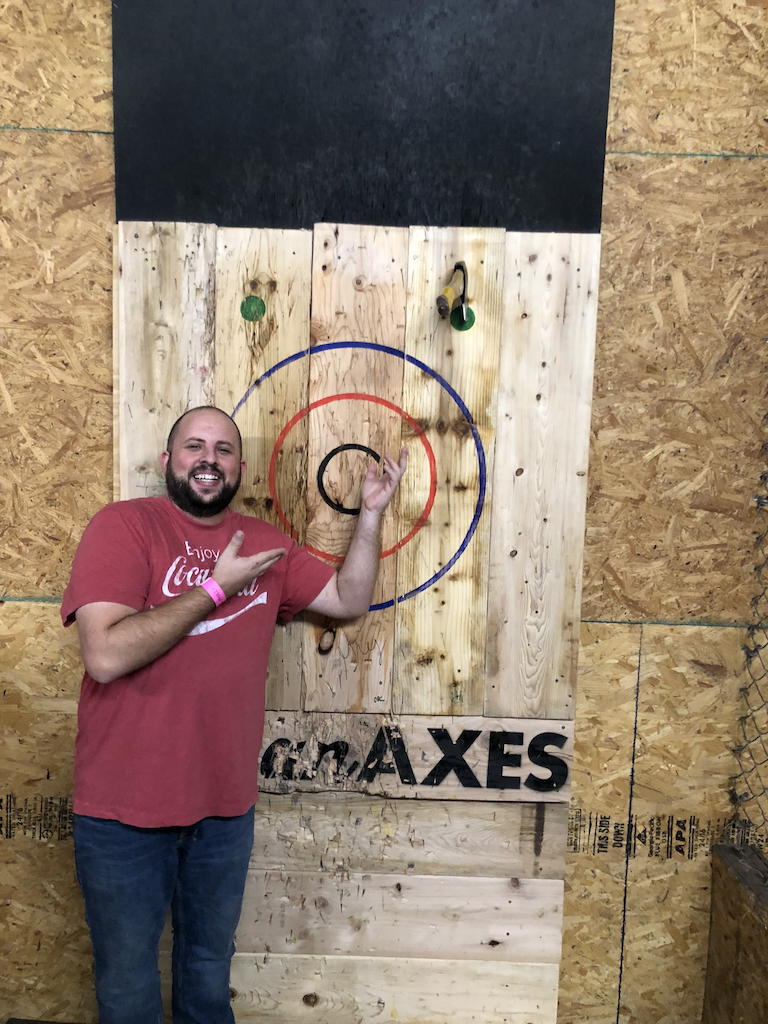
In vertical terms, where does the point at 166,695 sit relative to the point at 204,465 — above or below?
below

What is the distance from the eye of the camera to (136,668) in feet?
5.69

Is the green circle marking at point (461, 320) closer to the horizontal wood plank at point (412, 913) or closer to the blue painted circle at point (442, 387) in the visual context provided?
the blue painted circle at point (442, 387)

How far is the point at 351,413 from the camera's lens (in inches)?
85.8

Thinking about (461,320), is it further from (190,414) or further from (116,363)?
(116,363)

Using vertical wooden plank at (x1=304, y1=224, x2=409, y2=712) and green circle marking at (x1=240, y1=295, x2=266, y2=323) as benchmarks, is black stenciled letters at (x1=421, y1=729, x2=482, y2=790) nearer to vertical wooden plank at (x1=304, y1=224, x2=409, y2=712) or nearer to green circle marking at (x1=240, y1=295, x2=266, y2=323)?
vertical wooden plank at (x1=304, y1=224, x2=409, y2=712)

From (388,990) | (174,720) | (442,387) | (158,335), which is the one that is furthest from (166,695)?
(388,990)

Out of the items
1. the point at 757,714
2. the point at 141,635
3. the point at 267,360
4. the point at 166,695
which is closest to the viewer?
the point at 141,635

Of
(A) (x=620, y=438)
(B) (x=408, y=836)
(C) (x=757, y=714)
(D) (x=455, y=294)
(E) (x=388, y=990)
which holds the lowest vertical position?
(E) (x=388, y=990)

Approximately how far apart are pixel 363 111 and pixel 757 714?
7.31 feet

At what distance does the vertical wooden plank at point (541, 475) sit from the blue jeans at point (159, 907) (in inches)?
35.4

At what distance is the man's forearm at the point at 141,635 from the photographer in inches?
65.6

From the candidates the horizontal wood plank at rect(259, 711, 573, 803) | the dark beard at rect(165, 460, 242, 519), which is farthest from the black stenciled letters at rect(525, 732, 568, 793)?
the dark beard at rect(165, 460, 242, 519)

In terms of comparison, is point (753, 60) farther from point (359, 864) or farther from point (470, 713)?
point (359, 864)

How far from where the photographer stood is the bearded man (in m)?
1.73
